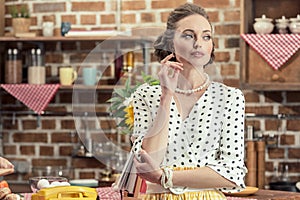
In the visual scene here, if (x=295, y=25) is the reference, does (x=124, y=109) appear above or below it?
below

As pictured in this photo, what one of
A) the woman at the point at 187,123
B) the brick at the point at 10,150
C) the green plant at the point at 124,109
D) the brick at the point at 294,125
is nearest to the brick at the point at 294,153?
the brick at the point at 294,125

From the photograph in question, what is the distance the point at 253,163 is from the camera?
4.53 metres

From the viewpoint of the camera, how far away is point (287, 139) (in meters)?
4.71

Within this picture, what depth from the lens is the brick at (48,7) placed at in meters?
5.06

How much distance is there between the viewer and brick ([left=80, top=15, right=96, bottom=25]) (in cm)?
502

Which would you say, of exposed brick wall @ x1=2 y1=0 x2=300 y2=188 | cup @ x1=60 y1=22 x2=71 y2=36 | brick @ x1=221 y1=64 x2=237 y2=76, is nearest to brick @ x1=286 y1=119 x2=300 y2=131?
exposed brick wall @ x1=2 y1=0 x2=300 y2=188

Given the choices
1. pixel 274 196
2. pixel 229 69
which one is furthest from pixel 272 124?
pixel 274 196

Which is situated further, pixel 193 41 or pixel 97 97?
pixel 97 97

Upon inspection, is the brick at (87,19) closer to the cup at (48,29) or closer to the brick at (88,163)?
the cup at (48,29)

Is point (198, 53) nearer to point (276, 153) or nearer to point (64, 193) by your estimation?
point (64, 193)

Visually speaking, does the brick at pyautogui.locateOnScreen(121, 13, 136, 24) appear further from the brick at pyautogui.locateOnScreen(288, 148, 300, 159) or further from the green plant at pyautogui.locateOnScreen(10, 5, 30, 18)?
the brick at pyautogui.locateOnScreen(288, 148, 300, 159)

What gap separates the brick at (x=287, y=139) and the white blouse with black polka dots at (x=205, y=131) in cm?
235

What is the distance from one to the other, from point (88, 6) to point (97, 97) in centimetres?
59

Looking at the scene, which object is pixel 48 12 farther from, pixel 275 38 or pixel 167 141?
pixel 167 141
